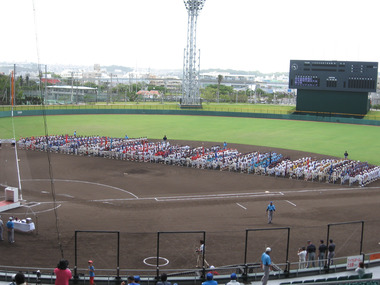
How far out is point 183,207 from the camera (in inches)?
839

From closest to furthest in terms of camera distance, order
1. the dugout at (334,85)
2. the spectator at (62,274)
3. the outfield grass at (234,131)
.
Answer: the spectator at (62,274) < the outfield grass at (234,131) < the dugout at (334,85)

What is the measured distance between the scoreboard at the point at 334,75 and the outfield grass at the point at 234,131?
222 inches

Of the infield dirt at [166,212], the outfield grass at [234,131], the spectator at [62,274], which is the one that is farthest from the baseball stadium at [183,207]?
the spectator at [62,274]

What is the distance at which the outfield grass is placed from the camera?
4312 centimetres

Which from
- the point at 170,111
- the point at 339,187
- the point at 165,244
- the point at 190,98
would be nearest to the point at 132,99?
the point at 190,98

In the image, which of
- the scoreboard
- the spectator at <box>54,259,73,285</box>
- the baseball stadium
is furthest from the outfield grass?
the spectator at <box>54,259,73,285</box>

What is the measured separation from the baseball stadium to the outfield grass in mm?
A: 437

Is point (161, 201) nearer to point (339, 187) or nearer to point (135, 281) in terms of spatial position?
point (339, 187)

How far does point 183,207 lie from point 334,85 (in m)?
49.6

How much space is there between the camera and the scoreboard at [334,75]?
204 feet

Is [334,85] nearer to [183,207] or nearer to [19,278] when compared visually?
[183,207]

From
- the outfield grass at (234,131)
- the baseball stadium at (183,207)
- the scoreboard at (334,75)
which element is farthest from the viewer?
the scoreboard at (334,75)

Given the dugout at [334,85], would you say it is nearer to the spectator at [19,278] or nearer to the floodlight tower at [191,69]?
the floodlight tower at [191,69]

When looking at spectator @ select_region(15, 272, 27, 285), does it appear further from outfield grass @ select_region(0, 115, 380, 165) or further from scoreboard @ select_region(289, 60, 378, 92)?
scoreboard @ select_region(289, 60, 378, 92)
